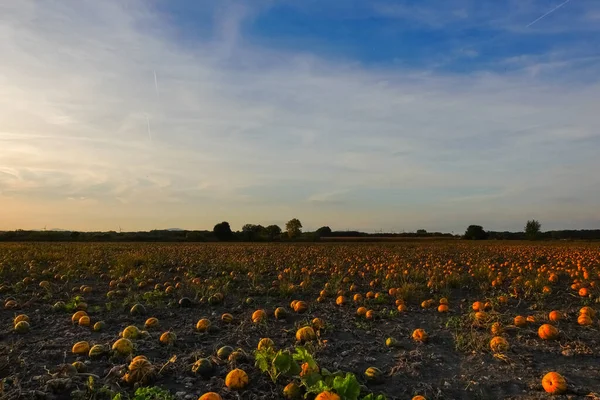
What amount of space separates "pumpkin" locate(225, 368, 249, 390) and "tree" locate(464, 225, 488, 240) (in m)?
72.7

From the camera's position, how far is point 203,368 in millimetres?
4309

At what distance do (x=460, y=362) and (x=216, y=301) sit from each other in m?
4.85

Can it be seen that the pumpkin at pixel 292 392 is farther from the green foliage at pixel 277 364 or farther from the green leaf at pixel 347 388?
the green leaf at pixel 347 388

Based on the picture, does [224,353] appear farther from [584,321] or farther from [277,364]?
[584,321]

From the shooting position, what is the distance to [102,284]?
11.4 meters

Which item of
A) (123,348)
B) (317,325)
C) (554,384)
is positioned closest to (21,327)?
(123,348)

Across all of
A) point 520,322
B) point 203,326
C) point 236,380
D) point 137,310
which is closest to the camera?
point 236,380

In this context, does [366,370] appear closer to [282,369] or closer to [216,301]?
[282,369]

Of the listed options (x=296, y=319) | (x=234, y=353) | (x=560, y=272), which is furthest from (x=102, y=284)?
(x=560, y=272)

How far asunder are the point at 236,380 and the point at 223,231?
59796 mm

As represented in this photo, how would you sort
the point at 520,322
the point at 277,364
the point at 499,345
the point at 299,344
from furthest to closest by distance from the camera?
the point at 520,322 < the point at 299,344 < the point at 499,345 < the point at 277,364

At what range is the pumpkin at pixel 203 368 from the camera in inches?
169

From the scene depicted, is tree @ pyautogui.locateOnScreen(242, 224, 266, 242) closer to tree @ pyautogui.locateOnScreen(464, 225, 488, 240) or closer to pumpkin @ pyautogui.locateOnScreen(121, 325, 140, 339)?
tree @ pyautogui.locateOnScreen(464, 225, 488, 240)

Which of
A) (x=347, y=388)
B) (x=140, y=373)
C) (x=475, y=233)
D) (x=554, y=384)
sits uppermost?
(x=475, y=233)
